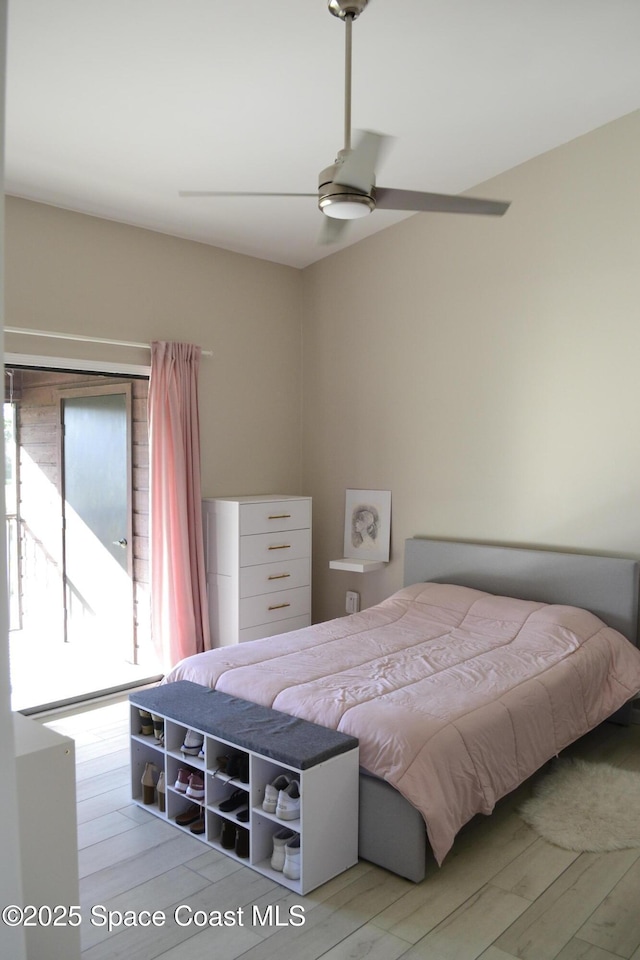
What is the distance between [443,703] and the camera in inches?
106

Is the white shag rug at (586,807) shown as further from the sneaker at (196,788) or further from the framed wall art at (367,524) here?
the framed wall art at (367,524)

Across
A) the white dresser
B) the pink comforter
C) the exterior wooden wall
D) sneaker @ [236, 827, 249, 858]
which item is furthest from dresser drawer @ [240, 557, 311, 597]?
sneaker @ [236, 827, 249, 858]

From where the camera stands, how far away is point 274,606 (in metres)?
4.61

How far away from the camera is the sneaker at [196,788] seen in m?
2.69

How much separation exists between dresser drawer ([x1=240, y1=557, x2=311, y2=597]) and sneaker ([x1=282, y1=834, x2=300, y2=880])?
6.92ft

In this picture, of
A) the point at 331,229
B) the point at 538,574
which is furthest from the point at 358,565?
the point at 331,229

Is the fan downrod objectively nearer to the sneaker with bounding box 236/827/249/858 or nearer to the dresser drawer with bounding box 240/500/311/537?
the dresser drawer with bounding box 240/500/311/537

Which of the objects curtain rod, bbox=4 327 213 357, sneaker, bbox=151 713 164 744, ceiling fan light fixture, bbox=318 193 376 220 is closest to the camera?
ceiling fan light fixture, bbox=318 193 376 220

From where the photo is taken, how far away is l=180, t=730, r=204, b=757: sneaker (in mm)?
2744

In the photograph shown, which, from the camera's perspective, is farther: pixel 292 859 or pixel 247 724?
pixel 247 724

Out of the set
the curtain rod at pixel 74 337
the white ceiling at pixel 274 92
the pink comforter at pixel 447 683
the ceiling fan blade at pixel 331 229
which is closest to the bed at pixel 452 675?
the pink comforter at pixel 447 683

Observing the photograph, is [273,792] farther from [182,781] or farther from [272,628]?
[272,628]

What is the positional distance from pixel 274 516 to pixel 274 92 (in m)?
2.38

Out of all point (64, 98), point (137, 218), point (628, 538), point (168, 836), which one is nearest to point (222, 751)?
point (168, 836)
